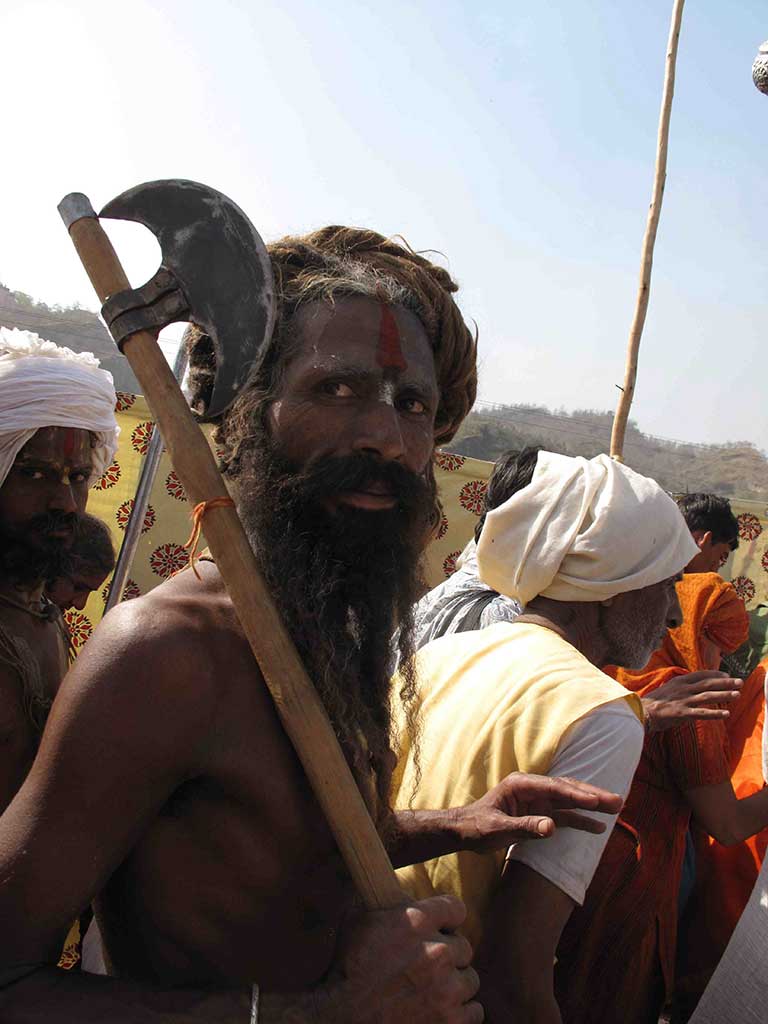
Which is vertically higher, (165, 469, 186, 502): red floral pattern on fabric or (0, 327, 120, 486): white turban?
(0, 327, 120, 486): white turban

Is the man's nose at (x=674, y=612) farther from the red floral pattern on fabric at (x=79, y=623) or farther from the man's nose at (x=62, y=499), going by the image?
the red floral pattern on fabric at (x=79, y=623)

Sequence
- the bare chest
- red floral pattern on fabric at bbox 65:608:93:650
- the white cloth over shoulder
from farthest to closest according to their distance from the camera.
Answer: red floral pattern on fabric at bbox 65:608:93:650
the white cloth over shoulder
the bare chest

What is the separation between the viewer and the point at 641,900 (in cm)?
240

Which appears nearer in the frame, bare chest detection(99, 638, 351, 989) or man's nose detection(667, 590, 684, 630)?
bare chest detection(99, 638, 351, 989)

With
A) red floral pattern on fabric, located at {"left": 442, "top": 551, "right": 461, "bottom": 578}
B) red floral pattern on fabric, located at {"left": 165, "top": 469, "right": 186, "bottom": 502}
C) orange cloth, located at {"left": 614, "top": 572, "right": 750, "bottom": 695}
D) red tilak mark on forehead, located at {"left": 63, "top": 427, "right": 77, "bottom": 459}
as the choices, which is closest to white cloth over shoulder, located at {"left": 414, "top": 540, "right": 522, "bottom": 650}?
orange cloth, located at {"left": 614, "top": 572, "right": 750, "bottom": 695}

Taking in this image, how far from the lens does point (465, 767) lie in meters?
1.91

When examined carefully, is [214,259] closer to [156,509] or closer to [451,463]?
[156,509]

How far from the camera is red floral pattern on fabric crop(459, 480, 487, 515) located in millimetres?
6711

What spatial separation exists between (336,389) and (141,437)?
401 centimetres

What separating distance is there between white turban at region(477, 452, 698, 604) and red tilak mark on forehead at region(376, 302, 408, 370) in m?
0.74

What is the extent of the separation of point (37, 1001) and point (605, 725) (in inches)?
43.4

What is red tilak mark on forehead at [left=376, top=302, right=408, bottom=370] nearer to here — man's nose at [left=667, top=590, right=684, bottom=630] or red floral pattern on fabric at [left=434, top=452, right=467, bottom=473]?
man's nose at [left=667, top=590, right=684, bottom=630]

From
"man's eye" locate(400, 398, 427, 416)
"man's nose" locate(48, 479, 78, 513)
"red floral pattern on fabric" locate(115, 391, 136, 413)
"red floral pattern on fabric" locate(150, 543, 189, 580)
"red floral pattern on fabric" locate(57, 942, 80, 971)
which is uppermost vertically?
"man's eye" locate(400, 398, 427, 416)

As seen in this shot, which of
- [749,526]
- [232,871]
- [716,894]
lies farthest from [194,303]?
[749,526]
